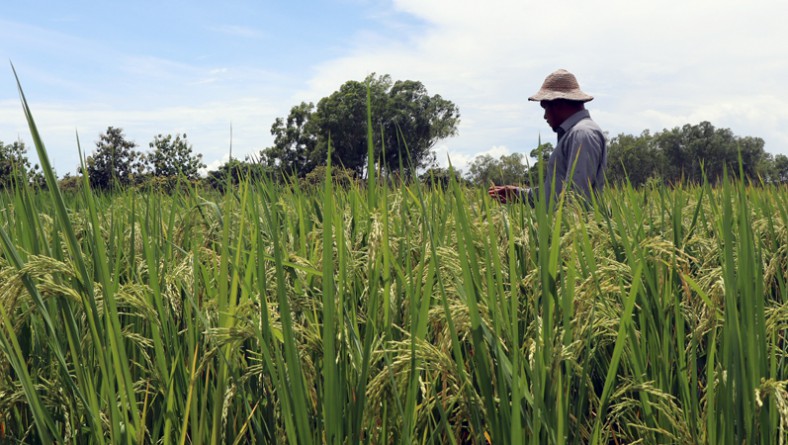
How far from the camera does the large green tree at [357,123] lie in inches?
2763

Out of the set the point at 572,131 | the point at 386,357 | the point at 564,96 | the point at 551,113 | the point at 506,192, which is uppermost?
the point at 564,96

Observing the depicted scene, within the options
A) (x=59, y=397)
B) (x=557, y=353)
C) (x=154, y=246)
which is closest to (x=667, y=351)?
(x=557, y=353)

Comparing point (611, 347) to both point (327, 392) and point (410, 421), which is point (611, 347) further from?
point (327, 392)

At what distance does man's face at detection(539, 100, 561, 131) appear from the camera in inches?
213

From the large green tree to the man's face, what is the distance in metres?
62.0

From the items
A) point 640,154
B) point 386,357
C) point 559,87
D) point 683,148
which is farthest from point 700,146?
point 386,357

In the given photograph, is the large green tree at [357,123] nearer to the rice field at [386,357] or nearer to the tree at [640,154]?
the tree at [640,154]

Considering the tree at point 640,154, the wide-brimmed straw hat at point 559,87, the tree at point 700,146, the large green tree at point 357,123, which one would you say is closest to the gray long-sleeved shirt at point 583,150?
the wide-brimmed straw hat at point 559,87

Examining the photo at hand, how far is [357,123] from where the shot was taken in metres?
71.8

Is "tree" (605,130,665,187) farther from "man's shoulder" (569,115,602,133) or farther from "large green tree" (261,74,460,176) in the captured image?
"man's shoulder" (569,115,602,133)

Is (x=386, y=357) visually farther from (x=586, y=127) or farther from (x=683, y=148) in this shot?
(x=683, y=148)

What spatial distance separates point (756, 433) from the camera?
111 centimetres

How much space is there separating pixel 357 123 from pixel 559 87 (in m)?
67.2

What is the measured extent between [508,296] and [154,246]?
1024mm
